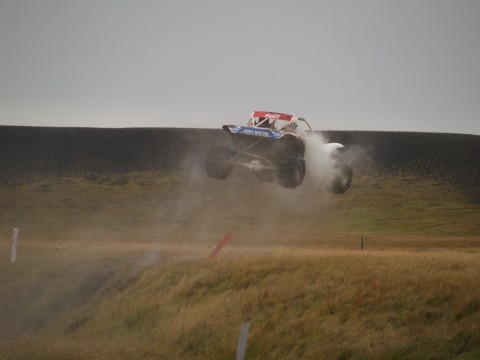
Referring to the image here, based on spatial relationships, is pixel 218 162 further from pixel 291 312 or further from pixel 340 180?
pixel 291 312

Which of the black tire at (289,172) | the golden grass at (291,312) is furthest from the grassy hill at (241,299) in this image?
the black tire at (289,172)

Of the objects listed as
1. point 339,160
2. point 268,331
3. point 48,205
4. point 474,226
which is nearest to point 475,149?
point 474,226

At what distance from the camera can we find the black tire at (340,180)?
16000 millimetres

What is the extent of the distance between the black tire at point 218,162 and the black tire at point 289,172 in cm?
156

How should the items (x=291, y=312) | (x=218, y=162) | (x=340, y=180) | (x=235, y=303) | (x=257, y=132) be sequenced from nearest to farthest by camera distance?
(x=257, y=132)
(x=340, y=180)
(x=218, y=162)
(x=291, y=312)
(x=235, y=303)

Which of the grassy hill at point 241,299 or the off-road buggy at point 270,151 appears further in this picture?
the grassy hill at point 241,299

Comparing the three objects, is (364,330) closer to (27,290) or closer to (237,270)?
(237,270)

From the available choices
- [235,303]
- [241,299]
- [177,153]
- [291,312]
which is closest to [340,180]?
[291,312]

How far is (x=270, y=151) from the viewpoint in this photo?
1627cm

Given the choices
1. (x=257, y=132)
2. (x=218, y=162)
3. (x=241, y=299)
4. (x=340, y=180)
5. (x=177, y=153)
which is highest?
(x=177, y=153)

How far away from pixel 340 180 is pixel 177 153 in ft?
189

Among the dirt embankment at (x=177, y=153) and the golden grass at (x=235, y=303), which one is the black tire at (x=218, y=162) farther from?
the dirt embankment at (x=177, y=153)

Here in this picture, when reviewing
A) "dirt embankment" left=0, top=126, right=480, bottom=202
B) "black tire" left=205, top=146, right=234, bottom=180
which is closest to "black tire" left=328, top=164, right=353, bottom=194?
"black tire" left=205, top=146, right=234, bottom=180

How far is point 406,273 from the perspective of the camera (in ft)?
83.9
